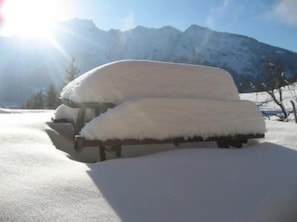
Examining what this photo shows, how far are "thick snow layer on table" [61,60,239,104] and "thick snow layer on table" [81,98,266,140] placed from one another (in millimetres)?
489

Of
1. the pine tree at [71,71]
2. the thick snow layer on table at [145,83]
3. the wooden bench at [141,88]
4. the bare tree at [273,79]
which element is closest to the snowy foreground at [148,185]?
the wooden bench at [141,88]

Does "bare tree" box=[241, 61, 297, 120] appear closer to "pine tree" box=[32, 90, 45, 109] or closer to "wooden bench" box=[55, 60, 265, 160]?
"wooden bench" box=[55, 60, 265, 160]

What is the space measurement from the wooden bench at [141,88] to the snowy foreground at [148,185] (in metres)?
0.45

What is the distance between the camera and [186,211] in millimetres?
4246

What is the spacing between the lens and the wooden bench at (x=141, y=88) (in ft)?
20.8

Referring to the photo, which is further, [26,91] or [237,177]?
[26,91]

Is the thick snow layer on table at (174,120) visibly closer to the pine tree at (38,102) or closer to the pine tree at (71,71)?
the pine tree at (71,71)

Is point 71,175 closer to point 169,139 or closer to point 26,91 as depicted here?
point 169,139

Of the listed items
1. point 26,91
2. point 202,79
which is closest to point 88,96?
point 202,79

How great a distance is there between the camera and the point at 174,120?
20.9ft

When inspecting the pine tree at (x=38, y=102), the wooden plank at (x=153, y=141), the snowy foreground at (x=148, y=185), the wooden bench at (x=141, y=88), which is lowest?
the pine tree at (x=38, y=102)

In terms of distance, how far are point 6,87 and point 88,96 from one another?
193838 millimetres

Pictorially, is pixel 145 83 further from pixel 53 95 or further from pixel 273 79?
pixel 53 95

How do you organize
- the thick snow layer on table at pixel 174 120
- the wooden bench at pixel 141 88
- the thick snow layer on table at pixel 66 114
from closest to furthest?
the thick snow layer on table at pixel 174 120 → the wooden bench at pixel 141 88 → the thick snow layer on table at pixel 66 114
